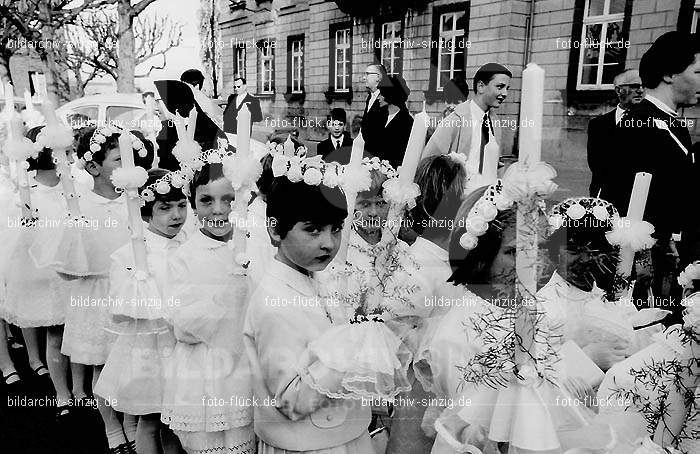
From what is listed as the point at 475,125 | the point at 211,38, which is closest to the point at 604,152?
the point at 475,125

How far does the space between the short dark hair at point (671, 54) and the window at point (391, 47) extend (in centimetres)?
326

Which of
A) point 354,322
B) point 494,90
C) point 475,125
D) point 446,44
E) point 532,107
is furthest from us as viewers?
point 446,44

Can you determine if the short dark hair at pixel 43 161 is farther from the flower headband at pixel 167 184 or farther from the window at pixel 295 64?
the window at pixel 295 64

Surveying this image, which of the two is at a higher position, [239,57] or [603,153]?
[239,57]

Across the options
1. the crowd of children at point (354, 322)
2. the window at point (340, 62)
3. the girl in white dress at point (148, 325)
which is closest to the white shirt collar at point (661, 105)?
→ the crowd of children at point (354, 322)

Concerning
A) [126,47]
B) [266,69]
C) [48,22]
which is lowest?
[266,69]

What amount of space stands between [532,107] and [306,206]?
2.66ft

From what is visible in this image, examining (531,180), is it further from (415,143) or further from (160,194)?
(160,194)

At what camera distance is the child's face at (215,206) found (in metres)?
2.23

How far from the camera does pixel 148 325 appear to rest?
2303 mm

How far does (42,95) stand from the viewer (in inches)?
95.5

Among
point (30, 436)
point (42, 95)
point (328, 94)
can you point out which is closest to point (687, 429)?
point (42, 95)

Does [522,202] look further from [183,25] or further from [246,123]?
[183,25]

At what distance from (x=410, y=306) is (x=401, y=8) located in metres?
4.65
